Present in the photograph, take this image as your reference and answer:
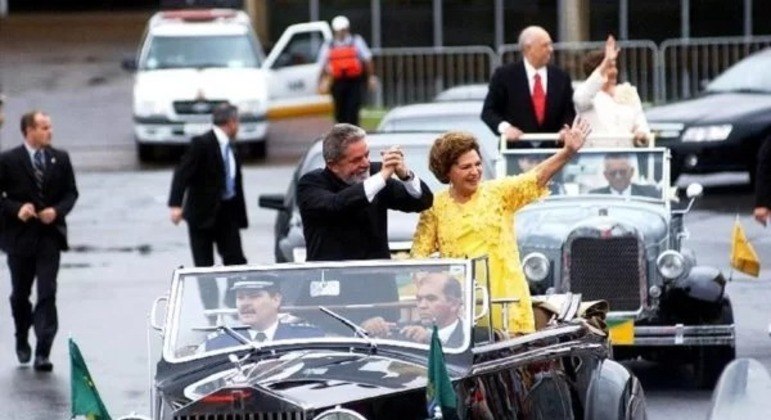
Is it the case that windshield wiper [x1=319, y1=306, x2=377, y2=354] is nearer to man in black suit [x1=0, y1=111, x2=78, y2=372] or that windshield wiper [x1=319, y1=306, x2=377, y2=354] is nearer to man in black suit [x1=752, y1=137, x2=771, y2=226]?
man in black suit [x1=0, y1=111, x2=78, y2=372]

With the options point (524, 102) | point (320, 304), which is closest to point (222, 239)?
point (524, 102)

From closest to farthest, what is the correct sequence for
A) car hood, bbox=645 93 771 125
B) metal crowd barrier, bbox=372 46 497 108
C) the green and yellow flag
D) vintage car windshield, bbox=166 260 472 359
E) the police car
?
the green and yellow flag
vintage car windshield, bbox=166 260 472 359
car hood, bbox=645 93 771 125
the police car
metal crowd barrier, bbox=372 46 497 108

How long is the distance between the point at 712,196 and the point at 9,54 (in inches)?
790

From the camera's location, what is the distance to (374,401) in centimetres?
882

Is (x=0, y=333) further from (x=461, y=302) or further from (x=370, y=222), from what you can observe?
(x=461, y=302)

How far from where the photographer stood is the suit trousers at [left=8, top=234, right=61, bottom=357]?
15.8 meters

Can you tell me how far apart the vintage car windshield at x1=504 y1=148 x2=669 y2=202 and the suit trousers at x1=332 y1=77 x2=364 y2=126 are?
611 inches

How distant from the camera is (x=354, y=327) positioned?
9531 millimetres

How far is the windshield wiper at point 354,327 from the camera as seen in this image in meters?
9.44

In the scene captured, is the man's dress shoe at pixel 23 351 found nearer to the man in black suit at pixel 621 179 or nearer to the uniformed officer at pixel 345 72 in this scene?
the man in black suit at pixel 621 179

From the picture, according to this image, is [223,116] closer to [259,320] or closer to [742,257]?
[742,257]

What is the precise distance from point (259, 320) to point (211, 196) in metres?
7.87

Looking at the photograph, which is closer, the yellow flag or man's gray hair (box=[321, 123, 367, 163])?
man's gray hair (box=[321, 123, 367, 163])

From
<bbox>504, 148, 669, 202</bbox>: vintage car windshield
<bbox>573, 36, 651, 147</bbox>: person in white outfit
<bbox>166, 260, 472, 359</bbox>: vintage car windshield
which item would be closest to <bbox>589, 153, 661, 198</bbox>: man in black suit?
<bbox>504, 148, 669, 202</bbox>: vintage car windshield
